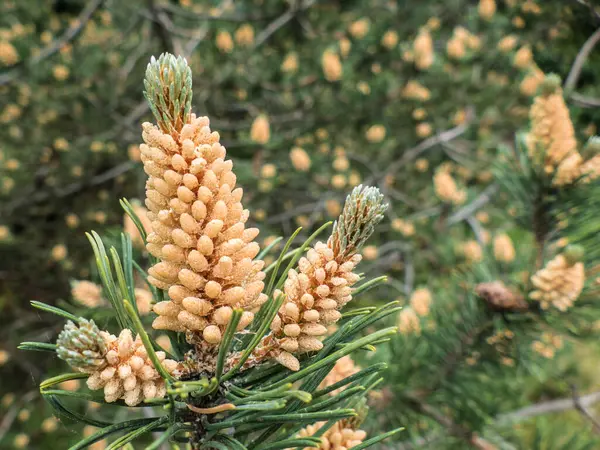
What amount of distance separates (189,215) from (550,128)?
2.05ft

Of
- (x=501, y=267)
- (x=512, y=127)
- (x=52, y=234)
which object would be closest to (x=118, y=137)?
(x=52, y=234)

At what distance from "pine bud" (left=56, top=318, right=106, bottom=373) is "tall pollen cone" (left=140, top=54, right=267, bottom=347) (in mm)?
58

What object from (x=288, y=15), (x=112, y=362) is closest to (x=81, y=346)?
(x=112, y=362)

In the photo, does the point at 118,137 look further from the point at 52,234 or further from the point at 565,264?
the point at 565,264

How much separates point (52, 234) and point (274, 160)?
124 centimetres

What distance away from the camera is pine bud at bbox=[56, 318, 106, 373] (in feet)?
0.99

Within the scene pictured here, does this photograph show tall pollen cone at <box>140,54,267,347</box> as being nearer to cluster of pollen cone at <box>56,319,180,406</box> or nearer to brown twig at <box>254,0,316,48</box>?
cluster of pollen cone at <box>56,319,180,406</box>

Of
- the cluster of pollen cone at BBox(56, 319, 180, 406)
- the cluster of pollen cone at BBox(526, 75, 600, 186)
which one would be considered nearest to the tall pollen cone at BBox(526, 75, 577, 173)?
the cluster of pollen cone at BBox(526, 75, 600, 186)

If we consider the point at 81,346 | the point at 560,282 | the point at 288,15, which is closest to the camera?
the point at 81,346

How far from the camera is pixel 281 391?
33cm

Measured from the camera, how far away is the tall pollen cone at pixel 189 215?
0.35 m

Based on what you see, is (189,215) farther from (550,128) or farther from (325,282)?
(550,128)

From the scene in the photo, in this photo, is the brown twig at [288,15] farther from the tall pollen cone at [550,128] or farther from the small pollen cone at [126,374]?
the small pollen cone at [126,374]

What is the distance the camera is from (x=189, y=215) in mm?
357
